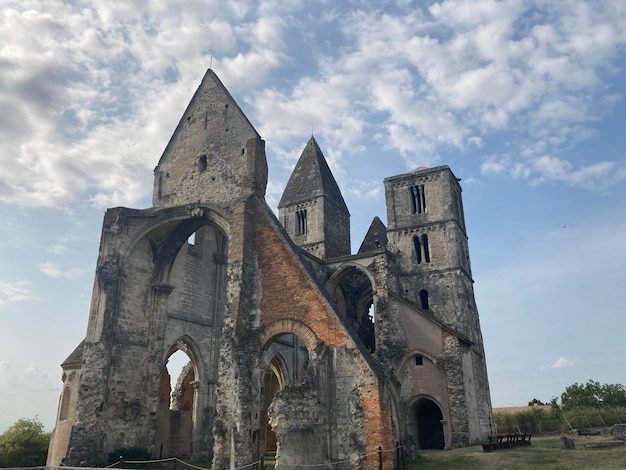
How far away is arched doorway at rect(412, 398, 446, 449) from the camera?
23344 mm

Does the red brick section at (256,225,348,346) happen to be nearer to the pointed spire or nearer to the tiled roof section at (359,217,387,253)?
the pointed spire

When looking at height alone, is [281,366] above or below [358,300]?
below

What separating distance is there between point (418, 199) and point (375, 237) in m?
4.87

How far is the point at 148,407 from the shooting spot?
16.5 meters

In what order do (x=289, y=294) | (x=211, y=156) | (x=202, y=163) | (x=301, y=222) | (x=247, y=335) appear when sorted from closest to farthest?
(x=289, y=294)
(x=247, y=335)
(x=211, y=156)
(x=202, y=163)
(x=301, y=222)

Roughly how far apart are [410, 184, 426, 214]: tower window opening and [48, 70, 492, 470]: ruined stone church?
962mm

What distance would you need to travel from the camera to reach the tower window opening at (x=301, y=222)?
118 feet

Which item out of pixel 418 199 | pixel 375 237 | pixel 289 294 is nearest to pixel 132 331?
pixel 289 294

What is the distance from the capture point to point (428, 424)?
23.9m

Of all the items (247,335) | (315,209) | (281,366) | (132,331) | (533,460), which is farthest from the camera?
(315,209)

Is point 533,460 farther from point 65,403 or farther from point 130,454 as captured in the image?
point 65,403

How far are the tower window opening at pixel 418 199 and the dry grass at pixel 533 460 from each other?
54.3 ft

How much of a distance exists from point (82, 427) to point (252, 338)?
537 centimetres

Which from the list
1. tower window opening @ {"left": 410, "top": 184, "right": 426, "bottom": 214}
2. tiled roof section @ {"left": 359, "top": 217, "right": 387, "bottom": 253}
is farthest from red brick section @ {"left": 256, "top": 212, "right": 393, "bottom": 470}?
tiled roof section @ {"left": 359, "top": 217, "right": 387, "bottom": 253}
